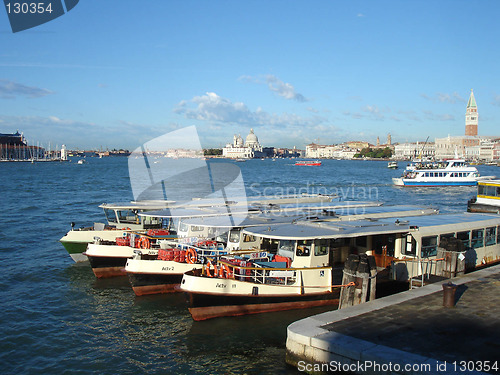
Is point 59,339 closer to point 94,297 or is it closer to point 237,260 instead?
point 94,297

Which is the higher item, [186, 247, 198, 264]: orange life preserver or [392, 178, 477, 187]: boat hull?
[392, 178, 477, 187]: boat hull

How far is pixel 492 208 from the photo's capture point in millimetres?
31969

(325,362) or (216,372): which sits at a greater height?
(325,362)

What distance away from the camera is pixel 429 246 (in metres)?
19.5

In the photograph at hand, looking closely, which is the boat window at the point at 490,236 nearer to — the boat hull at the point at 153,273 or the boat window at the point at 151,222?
the boat hull at the point at 153,273

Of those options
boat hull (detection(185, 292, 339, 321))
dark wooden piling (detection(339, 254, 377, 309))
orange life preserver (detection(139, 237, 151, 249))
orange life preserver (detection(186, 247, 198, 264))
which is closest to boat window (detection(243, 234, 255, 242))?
orange life preserver (detection(186, 247, 198, 264))

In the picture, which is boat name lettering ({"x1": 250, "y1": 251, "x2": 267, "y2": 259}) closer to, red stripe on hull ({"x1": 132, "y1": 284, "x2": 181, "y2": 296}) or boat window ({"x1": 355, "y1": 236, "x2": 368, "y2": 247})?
boat window ({"x1": 355, "y1": 236, "x2": 368, "y2": 247})

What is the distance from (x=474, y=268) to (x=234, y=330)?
1174 cm

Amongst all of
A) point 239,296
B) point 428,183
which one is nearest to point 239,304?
point 239,296

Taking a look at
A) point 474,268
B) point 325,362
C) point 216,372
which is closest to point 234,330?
point 216,372

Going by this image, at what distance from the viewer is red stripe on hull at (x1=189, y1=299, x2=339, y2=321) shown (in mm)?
17062

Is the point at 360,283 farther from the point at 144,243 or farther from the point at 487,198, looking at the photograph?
the point at 487,198

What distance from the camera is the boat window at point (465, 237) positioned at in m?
20.5

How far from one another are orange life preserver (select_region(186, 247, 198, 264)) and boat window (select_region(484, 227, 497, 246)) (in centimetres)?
1361
